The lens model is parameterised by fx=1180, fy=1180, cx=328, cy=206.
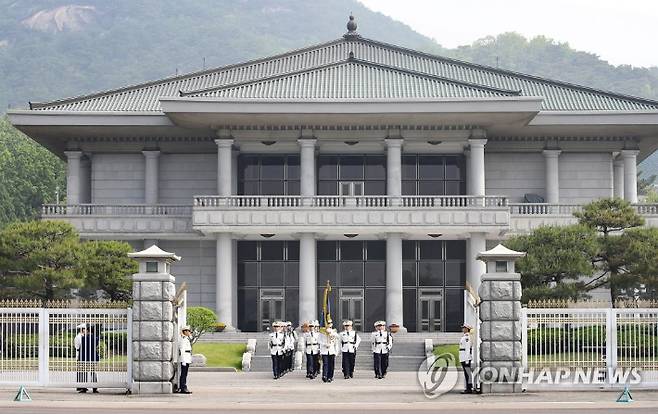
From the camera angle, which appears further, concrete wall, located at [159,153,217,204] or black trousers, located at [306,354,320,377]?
concrete wall, located at [159,153,217,204]

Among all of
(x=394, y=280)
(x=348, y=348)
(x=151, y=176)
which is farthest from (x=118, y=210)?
(x=348, y=348)

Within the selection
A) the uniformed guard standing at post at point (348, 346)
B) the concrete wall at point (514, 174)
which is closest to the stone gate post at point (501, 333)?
the uniformed guard standing at post at point (348, 346)

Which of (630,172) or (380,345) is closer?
(380,345)

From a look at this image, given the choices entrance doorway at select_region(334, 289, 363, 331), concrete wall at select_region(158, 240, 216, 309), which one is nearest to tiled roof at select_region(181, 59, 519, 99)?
concrete wall at select_region(158, 240, 216, 309)

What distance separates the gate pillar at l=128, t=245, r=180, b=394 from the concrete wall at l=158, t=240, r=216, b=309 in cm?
2533

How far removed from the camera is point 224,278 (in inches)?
1866

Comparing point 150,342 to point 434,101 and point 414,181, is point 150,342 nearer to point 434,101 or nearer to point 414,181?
point 434,101

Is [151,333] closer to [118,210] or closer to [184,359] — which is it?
[184,359]

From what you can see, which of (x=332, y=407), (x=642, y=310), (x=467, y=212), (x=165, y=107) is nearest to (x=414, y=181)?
(x=467, y=212)

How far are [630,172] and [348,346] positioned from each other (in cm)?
2474

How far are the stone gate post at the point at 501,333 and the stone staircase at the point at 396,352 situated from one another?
9.68 meters

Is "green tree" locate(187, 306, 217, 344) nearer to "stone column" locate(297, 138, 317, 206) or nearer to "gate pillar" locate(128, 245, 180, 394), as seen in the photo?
"stone column" locate(297, 138, 317, 206)

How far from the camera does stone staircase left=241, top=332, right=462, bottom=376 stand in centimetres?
3809

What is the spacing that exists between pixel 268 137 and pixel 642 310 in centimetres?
2637
